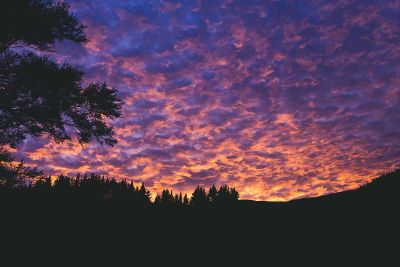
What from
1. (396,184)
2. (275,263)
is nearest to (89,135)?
(275,263)

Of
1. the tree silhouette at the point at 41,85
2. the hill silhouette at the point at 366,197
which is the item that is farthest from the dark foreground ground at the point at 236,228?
the tree silhouette at the point at 41,85

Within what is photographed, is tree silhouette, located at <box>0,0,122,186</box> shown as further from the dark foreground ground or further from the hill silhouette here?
the hill silhouette

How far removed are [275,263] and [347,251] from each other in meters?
2.63

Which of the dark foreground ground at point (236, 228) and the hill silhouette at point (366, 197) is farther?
the hill silhouette at point (366, 197)

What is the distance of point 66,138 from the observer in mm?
13484

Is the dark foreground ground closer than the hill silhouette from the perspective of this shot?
Yes

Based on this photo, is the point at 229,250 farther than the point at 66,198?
No

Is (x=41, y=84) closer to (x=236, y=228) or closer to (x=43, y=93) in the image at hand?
(x=43, y=93)

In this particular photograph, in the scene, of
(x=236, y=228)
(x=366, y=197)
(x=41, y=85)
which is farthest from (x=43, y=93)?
(x=366, y=197)

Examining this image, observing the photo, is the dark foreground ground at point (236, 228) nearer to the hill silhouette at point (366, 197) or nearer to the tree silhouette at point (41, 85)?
the hill silhouette at point (366, 197)

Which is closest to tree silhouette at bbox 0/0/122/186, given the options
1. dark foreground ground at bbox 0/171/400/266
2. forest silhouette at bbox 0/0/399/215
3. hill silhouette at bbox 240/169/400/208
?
forest silhouette at bbox 0/0/399/215

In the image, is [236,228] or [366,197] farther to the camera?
[236,228]

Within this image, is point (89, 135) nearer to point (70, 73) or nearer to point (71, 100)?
point (71, 100)

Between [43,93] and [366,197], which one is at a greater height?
[43,93]
